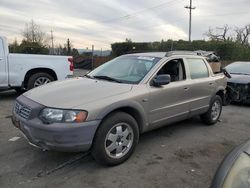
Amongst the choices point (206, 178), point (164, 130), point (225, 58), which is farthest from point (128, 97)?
point (225, 58)

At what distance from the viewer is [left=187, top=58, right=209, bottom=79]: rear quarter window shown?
5473 millimetres

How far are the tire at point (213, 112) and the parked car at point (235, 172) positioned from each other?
154 inches

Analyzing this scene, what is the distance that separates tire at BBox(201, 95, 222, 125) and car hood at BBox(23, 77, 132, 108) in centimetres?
252

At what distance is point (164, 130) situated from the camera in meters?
5.63

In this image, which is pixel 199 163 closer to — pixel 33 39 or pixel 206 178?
pixel 206 178

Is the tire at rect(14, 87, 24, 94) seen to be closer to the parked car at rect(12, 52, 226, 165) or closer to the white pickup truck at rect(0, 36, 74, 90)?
the white pickup truck at rect(0, 36, 74, 90)

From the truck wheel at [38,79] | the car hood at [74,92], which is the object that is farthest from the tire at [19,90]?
the car hood at [74,92]

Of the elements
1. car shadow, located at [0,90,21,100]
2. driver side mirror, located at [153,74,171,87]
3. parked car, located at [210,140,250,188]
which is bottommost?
car shadow, located at [0,90,21,100]

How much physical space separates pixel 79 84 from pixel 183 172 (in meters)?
1.98

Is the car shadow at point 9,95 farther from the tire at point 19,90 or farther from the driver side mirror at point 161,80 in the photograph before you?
the driver side mirror at point 161,80

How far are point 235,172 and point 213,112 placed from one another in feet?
14.3

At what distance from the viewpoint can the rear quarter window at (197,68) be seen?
5473mm

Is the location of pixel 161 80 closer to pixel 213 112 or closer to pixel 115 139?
pixel 115 139

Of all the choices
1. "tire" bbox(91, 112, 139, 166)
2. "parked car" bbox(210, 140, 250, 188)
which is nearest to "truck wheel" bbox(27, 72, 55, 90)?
"tire" bbox(91, 112, 139, 166)
